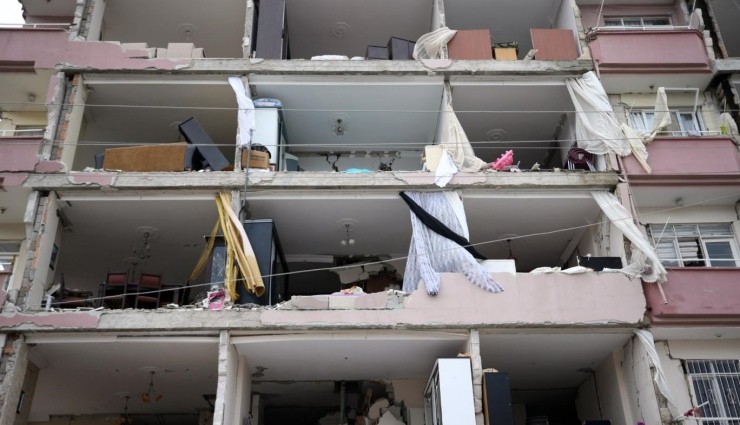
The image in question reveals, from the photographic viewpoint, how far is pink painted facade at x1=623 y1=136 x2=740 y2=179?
17.7 metres

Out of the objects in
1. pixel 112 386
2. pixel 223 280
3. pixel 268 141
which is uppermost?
pixel 268 141

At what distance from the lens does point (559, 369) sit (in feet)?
59.7

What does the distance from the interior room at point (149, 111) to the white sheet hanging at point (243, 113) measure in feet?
1.34

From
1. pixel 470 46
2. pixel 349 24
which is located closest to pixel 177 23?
pixel 349 24

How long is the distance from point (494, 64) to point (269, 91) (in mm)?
5648

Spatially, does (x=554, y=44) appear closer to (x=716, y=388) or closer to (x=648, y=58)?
(x=648, y=58)

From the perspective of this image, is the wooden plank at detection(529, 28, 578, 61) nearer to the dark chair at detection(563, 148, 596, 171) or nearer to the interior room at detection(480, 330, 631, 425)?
the dark chair at detection(563, 148, 596, 171)

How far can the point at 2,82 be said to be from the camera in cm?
1922

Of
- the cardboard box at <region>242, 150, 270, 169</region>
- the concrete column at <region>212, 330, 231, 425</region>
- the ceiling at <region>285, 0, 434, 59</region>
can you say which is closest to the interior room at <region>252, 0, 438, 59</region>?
the ceiling at <region>285, 0, 434, 59</region>

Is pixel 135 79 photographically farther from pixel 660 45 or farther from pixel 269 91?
pixel 660 45

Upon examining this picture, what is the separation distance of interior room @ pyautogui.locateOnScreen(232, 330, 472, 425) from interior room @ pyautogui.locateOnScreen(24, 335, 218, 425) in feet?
3.98

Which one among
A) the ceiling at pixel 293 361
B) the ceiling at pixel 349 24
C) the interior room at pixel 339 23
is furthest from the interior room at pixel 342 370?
the ceiling at pixel 349 24

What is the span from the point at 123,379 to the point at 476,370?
837cm

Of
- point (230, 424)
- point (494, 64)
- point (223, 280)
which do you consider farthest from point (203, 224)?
point (494, 64)
